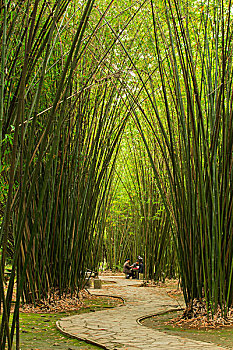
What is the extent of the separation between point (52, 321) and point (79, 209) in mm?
1417

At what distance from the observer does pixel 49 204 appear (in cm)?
440

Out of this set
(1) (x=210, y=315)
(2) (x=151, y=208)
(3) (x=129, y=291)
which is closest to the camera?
(1) (x=210, y=315)

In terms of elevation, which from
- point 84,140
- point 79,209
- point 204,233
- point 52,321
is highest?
point 84,140

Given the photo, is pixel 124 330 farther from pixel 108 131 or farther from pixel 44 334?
pixel 108 131

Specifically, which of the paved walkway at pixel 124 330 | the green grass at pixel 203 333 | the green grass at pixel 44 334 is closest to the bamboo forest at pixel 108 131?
the green grass at pixel 44 334

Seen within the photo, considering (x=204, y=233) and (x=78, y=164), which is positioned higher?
(x=78, y=164)

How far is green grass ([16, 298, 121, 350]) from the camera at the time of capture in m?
2.88

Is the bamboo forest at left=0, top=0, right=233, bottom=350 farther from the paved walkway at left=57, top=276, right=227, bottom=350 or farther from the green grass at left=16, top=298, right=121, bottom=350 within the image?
the paved walkway at left=57, top=276, right=227, bottom=350

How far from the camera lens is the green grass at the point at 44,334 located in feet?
9.44

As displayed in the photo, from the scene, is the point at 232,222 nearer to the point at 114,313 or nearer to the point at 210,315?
the point at 210,315

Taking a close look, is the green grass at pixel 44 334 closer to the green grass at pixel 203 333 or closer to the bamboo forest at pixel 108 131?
the bamboo forest at pixel 108 131

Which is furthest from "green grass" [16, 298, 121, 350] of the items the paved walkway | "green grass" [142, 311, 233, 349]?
"green grass" [142, 311, 233, 349]

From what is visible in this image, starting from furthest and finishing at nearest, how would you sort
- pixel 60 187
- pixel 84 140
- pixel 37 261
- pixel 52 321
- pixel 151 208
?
1. pixel 151 208
2. pixel 84 140
3. pixel 60 187
4. pixel 37 261
5. pixel 52 321

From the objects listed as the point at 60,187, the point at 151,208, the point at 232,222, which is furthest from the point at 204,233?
the point at 151,208
